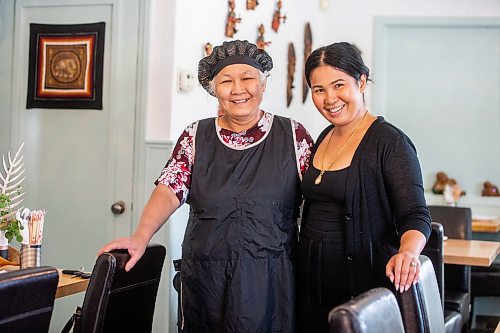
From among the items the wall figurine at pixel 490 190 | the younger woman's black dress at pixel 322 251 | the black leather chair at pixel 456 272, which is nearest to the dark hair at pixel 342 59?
the younger woman's black dress at pixel 322 251

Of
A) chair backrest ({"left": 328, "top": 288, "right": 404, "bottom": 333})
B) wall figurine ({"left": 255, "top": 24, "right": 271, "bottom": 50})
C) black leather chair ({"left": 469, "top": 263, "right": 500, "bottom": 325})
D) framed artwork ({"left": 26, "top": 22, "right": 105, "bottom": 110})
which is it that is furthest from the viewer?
black leather chair ({"left": 469, "top": 263, "right": 500, "bottom": 325})

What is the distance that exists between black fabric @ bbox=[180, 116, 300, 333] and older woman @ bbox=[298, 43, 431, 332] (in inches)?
2.7

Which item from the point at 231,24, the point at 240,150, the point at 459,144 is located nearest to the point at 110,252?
the point at 240,150

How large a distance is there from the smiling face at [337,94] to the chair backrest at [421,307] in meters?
0.60

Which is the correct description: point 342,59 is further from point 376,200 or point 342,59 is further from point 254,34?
point 254,34

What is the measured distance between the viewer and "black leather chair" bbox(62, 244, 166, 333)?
1856mm

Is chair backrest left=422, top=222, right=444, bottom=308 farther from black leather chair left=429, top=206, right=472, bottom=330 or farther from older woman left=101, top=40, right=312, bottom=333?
older woman left=101, top=40, right=312, bottom=333

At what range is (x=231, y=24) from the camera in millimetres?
4098

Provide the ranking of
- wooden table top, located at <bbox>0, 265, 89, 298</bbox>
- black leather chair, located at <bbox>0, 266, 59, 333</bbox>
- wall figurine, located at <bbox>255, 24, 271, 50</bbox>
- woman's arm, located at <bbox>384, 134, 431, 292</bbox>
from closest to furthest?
black leather chair, located at <bbox>0, 266, 59, 333</bbox> < woman's arm, located at <bbox>384, 134, 431, 292</bbox> < wooden table top, located at <bbox>0, 265, 89, 298</bbox> < wall figurine, located at <bbox>255, 24, 271, 50</bbox>

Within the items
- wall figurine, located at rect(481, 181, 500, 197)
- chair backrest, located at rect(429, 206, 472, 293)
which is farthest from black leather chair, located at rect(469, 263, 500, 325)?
wall figurine, located at rect(481, 181, 500, 197)

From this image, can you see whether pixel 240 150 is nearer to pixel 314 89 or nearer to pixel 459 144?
pixel 314 89

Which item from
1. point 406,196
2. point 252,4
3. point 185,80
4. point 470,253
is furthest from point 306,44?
point 406,196

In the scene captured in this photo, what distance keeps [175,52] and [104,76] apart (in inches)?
16.4

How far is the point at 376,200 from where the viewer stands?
214 cm
